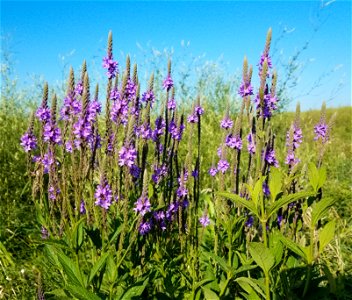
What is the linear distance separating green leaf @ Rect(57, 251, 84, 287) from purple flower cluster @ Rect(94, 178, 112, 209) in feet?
1.09

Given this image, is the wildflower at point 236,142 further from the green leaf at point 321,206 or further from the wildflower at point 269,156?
the green leaf at point 321,206

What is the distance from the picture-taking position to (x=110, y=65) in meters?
2.57

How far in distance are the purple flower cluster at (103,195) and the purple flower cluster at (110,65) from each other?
2.40 feet

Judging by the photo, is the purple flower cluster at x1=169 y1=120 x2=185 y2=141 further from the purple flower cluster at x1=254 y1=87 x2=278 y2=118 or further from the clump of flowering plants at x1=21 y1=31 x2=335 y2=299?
the purple flower cluster at x1=254 y1=87 x2=278 y2=118

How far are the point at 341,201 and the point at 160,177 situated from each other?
10.6ft

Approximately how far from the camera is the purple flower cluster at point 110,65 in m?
2.56

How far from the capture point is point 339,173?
19.7 feet

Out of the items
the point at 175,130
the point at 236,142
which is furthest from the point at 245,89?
the point at 175,130

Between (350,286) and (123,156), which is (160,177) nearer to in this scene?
(123,156)

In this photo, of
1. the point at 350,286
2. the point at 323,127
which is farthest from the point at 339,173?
the point at 323,127

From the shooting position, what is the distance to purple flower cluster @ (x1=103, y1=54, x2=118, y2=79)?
256 cm

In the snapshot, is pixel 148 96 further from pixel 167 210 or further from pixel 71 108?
pixel 167 210

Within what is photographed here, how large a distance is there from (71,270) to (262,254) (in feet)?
3.09

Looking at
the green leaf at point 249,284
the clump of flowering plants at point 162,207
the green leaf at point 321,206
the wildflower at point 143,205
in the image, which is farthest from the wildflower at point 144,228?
the green leaf at point 321,206
